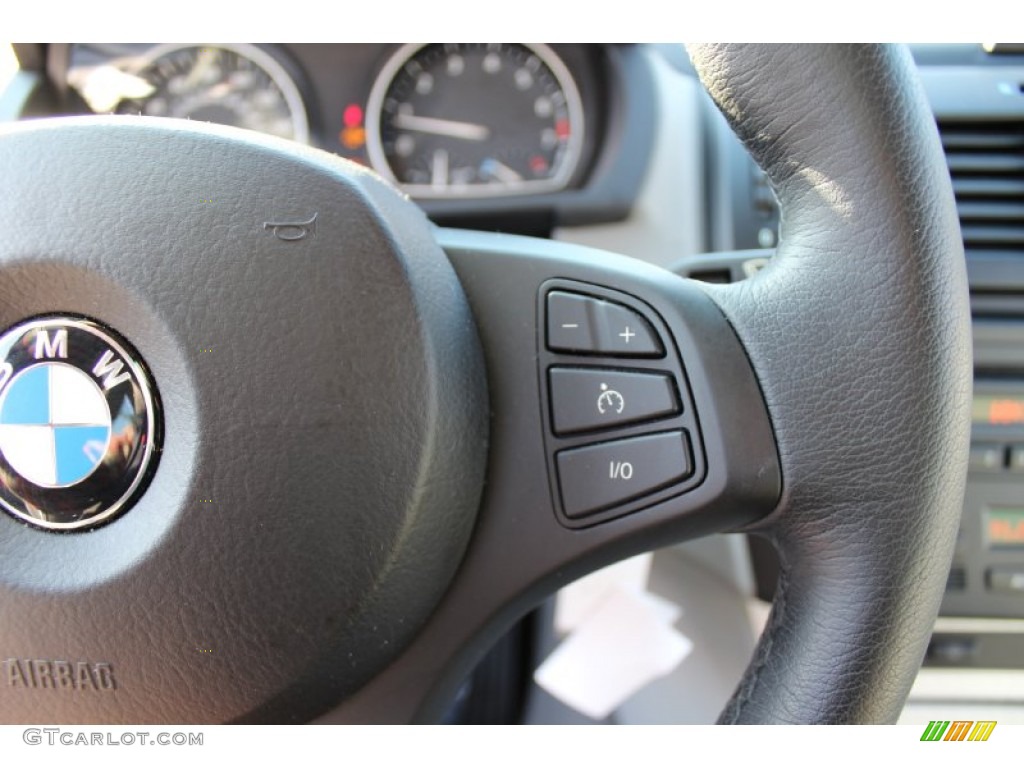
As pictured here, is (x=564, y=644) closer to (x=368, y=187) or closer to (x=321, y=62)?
(x=368, y=187)

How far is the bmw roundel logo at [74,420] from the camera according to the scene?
1.84ft

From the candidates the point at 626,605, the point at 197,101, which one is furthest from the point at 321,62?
the point at 626,605

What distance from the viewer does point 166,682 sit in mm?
592

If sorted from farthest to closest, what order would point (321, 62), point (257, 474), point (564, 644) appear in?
point (321, 62) < point (564, 644) < point (257, 474)

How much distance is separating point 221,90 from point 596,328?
0.96m

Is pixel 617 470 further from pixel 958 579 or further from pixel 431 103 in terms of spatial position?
pixel 431 103

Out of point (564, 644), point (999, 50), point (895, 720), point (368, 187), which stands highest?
point (999, 50)

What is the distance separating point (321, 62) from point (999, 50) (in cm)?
95

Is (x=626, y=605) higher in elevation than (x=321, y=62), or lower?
lower

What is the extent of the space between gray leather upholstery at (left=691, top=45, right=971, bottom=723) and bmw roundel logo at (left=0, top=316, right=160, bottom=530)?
1.41 ft

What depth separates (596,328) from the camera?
0.65m
